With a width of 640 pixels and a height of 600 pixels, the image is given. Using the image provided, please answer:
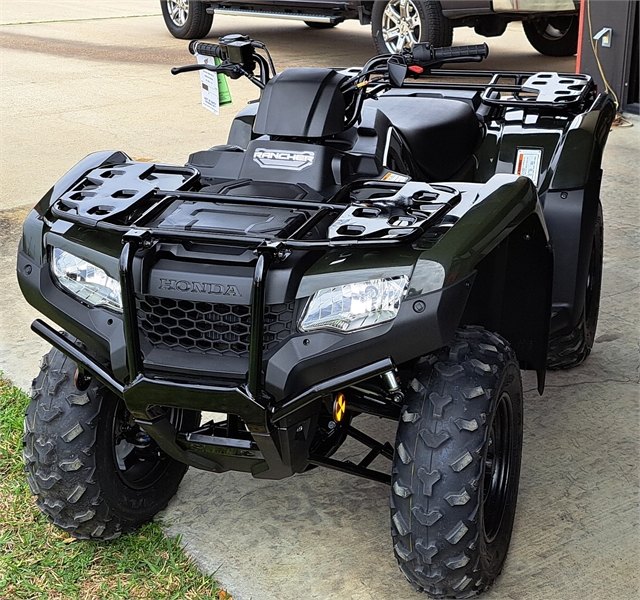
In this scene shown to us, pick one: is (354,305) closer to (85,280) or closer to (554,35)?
(85,280)

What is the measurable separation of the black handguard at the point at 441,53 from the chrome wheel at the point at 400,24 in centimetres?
604

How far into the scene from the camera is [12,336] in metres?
4.20

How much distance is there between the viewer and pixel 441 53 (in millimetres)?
3066

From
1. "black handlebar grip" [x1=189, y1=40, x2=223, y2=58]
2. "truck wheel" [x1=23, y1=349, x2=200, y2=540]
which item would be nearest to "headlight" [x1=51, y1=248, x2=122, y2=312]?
"truck wheel" [x1=23, y1=349, x2=200, y2=540]

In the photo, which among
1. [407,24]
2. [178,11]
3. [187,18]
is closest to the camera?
[407,24]

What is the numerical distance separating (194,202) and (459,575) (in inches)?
46.1

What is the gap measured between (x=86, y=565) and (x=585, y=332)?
2.05 m

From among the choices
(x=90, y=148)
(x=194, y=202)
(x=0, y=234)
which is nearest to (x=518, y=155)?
(x=194, y=202)

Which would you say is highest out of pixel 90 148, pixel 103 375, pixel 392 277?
pixel 392 277

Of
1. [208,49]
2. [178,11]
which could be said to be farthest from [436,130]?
[178,11]

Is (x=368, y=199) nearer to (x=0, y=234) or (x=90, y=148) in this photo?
(x=0, y=234)

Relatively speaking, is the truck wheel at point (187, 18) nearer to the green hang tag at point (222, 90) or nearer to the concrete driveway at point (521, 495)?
the concrete driveway at point (521, 495)

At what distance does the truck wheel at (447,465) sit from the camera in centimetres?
227

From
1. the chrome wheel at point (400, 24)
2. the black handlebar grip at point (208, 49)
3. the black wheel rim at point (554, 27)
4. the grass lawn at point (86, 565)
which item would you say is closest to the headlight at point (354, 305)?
the grass lawn at point (86, 565)
